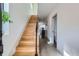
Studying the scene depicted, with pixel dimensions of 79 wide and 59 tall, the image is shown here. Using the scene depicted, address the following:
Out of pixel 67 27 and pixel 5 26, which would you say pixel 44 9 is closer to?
pixel 67 27

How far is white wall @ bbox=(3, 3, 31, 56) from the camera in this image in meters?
1.71

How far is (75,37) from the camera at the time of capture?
1.75 meters

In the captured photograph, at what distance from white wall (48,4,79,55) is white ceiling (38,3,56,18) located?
63 mm

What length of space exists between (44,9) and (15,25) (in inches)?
19.0

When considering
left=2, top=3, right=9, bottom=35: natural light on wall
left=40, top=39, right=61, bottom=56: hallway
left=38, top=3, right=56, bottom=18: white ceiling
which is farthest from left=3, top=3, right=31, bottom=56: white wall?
left=40, top=39, right=61, bottom=56: hallway

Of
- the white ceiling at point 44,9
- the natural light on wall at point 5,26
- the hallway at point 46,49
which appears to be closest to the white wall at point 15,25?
the natural light on wall at point 5,26

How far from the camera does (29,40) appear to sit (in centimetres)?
182

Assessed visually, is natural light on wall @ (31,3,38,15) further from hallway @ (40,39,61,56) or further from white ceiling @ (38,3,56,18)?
hallway @ (40,39,61,56)

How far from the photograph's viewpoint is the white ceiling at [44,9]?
1.81 metres

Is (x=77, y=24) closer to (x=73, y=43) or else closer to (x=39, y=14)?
(x=73, y=43)

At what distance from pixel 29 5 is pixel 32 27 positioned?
0.31 meters

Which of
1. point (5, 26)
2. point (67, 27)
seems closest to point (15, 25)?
point (5, 26)

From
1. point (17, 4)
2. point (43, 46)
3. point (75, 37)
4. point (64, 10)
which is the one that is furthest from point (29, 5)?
point (75, 37)

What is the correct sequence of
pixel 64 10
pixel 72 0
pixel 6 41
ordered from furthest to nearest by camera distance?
pixel 64 10 < pixel 6 41 < pixel 72 0
